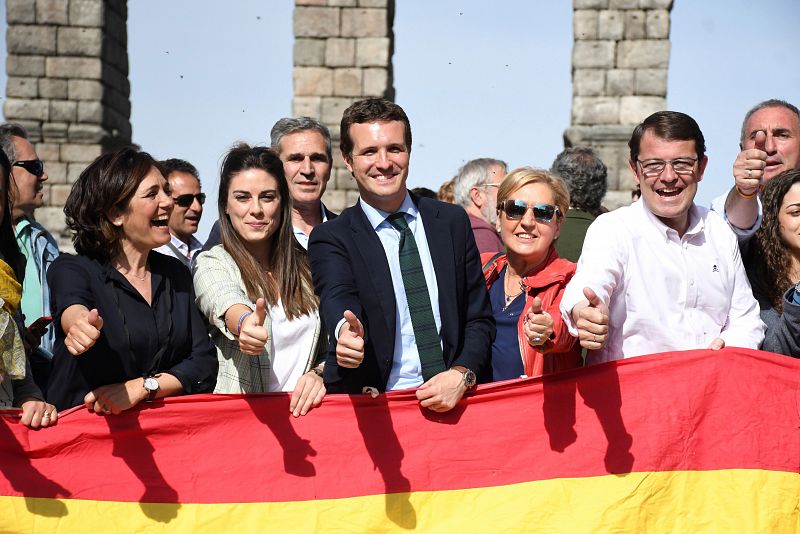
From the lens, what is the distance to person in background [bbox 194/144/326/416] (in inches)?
159

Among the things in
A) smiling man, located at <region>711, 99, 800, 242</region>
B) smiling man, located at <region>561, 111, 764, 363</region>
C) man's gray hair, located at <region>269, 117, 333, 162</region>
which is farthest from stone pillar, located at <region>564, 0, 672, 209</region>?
→ smiling man, located at <region>561, 111, 764, 363</region>

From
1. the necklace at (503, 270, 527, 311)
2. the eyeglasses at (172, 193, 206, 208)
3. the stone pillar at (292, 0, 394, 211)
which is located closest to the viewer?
the necklace at (503, 270, 527, 311)

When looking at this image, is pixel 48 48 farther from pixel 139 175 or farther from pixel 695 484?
pixel 695 484

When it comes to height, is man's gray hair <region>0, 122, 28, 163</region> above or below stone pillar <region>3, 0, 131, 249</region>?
below

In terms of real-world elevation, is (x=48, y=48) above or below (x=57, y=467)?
above

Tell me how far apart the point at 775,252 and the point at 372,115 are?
73.7 inches

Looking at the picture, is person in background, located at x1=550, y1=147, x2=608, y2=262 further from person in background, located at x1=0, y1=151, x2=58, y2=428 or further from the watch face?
person in background, located at x1=0, y1=151, x2=58, y2=428

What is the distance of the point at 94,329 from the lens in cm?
351

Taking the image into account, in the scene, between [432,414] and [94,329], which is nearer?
[94,329]

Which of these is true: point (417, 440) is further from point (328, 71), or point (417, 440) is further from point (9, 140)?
point (328, 71)

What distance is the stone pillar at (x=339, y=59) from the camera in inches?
604

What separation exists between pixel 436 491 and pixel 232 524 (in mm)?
807

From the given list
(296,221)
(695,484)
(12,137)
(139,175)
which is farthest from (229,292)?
(12,137)

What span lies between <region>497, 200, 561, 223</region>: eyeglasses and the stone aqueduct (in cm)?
1057
